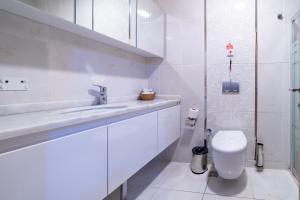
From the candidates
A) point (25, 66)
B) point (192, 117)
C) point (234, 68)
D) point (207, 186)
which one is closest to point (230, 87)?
point (234, 68)

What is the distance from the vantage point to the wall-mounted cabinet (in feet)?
3.92

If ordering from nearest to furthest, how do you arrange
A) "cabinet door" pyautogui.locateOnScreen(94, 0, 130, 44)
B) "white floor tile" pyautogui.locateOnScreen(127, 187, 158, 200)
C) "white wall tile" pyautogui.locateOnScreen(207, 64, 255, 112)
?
1. "cabinet door" pyautogui.locateOnScreen(94, 0, 130, 44)
2. "white floor tile" pyautogui.locateOnScreen(127, 187, 158, 200)
3. "white wall tile" pyautogui.locateOnScreen(207, 64, 255, 112)

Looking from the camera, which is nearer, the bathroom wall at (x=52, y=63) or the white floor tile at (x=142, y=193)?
the bathroom wall at (x=52, y=63)

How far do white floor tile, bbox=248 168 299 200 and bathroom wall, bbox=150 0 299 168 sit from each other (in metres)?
0.15

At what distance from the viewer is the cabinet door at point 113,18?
1.57m

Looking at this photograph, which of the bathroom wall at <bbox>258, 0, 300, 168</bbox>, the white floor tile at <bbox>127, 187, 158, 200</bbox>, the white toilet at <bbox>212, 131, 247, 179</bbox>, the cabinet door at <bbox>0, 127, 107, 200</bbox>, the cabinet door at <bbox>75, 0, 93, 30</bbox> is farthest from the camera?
the bathroom wall at <bbox>258, 0, 300, 168</bbox>

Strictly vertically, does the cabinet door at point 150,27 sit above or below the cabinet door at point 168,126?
above

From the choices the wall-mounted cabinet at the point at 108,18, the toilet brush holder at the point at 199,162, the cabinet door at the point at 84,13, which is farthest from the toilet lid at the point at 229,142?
the cabinet door at the point at 84,13

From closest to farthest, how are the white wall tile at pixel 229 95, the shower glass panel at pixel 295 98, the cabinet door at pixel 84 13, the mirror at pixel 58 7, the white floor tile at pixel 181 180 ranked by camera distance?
the mirror at pixel 58 7 → the cabinet door at pixel 84 13 → the white floor tile at pixel 181 180 → the shower glass panel at pixel 295 98 → the white wall tile at pixel 229 95

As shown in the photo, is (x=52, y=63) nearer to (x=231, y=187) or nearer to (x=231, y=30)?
(x=231, y=187)

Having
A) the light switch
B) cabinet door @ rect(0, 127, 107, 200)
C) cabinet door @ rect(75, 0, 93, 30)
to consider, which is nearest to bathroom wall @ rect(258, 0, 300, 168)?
the light switch

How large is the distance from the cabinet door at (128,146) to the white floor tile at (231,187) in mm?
636

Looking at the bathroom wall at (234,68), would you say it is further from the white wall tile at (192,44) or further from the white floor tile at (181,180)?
the white floor tile at (181,180)

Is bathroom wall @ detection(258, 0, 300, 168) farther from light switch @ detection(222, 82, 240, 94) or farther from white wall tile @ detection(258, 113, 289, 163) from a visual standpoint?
light switch @ detection(222, 82, 240, 94)
